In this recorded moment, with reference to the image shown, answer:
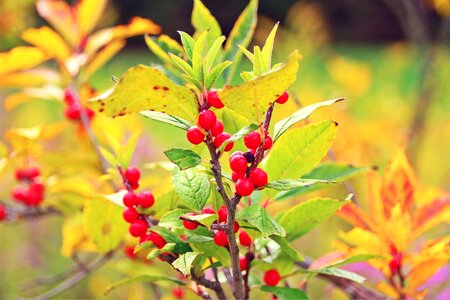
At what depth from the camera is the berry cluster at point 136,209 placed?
595 millimetres

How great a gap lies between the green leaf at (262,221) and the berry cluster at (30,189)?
0.54 metres

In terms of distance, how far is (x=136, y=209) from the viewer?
616 millimetres

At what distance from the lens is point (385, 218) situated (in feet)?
2.45

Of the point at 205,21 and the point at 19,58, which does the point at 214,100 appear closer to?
the point at 205,21

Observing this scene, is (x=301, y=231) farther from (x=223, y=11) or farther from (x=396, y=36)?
(x=396, y=36)

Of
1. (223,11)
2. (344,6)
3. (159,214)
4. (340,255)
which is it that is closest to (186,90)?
(159,214)

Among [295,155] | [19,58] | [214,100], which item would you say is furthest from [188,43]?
[19,58]

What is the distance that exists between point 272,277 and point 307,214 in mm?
74

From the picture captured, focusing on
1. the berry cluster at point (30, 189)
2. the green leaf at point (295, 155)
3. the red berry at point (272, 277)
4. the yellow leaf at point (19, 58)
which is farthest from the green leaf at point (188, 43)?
the berry cluster at point (30, 189)

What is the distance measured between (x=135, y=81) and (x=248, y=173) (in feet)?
0.37

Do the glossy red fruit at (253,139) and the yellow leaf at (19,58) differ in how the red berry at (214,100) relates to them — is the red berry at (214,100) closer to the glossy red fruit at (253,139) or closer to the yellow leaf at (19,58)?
the glossy red fruit at (253,139)

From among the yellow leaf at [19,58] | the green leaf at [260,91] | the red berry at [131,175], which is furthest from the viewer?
the yellow leaf at [19,58]

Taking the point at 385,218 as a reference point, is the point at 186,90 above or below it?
above

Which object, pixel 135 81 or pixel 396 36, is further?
pixel 396 36
